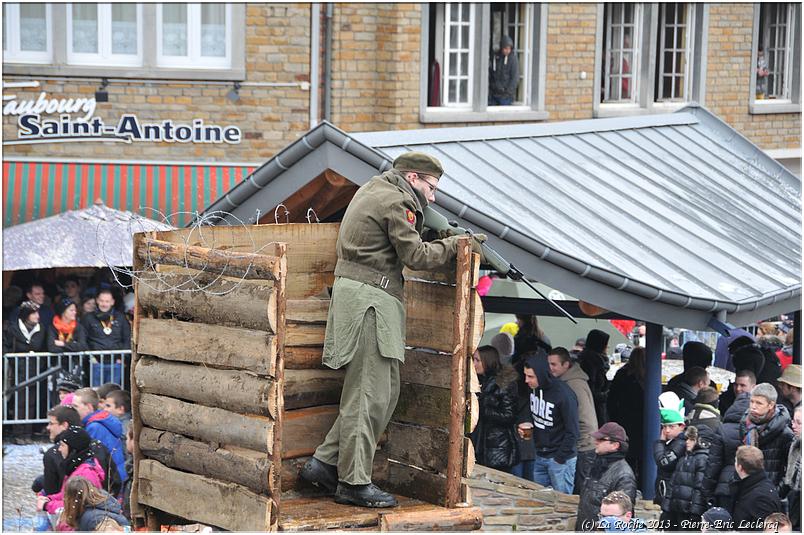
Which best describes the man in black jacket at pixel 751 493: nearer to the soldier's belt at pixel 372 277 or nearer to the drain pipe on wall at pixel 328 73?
the soldier's belt at pixel 372 277

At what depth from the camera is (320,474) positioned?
6.81 m

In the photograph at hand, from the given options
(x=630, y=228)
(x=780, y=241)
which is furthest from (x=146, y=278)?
(x=780, y=241)

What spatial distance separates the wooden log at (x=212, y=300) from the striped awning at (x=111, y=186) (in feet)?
40.2

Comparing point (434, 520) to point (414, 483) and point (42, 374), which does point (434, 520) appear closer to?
point (414, 483)

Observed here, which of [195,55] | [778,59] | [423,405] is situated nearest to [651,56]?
[778,59]

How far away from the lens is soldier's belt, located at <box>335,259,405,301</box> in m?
6.64

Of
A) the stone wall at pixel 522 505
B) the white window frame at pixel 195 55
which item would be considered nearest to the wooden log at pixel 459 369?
the stone wall at pixel 522 505

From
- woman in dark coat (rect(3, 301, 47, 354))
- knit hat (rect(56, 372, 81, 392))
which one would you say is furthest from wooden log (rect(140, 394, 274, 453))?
woman in dark coat (rect(3, 301, 47, 354))

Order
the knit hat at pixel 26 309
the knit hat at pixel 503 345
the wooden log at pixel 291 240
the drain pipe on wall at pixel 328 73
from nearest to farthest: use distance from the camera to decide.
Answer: the wooden log at pixel 291 240, the knit hat at pixel 503 345, the knit hat at pixel 26 309, the drain pipe on wall at pixel 328 73

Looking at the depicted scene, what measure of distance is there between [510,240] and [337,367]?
10.1ft

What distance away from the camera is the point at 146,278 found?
6906mm

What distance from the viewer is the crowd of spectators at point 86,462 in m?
8.80

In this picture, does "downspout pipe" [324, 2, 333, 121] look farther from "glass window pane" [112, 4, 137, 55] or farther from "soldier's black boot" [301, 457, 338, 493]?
"soldier's black boot" [301, 457, 338, 493]

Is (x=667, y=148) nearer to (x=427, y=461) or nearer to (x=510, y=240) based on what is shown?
(x=510, y=240)
